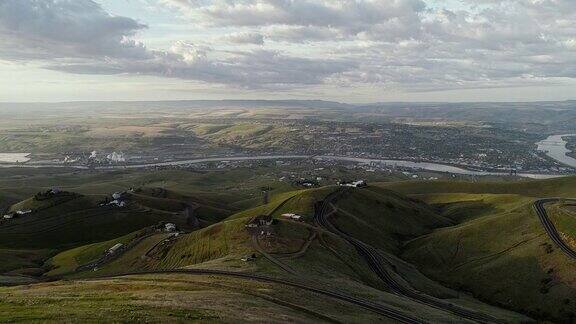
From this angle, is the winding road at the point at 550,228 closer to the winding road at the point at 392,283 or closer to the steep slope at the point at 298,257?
the steep slope at the point at 298,257

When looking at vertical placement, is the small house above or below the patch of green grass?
above

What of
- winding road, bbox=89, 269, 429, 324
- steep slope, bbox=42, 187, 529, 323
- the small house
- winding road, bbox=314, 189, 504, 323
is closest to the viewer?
winding road, bbox=89, 269, 429, 324

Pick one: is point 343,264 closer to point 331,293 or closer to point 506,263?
point 331,293

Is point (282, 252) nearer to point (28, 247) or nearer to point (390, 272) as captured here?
point (390, 272)

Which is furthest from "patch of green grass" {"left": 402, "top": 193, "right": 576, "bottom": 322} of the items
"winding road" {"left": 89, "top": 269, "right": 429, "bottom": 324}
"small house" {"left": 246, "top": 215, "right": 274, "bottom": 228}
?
"small house" {"left": 246, "top": 215, "right": 274, "bottom": 228}

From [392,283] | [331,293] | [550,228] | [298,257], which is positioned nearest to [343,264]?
[298,257]

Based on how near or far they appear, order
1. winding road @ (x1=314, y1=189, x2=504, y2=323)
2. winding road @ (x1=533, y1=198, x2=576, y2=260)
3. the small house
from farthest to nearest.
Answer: the small house, winding road @ (x1=533, y1=198, x2=576, y2=260), winding road @ (x1=314, y1=189, x2=504, y2=323)

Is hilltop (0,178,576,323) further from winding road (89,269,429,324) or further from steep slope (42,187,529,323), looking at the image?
winding road (89,269,429,324)

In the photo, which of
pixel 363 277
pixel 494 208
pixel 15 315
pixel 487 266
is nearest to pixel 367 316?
pixel 363 277

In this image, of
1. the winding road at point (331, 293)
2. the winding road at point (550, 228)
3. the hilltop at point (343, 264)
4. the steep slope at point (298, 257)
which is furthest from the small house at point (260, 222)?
the winding road at point (550, 228)
